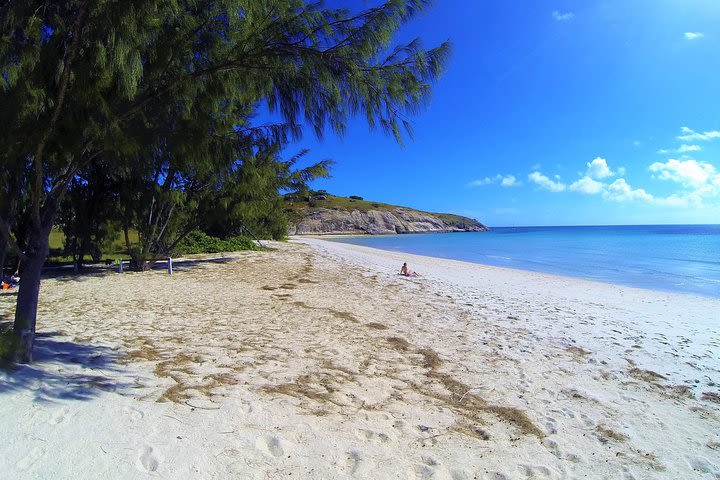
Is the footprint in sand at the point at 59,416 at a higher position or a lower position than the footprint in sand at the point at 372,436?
higher

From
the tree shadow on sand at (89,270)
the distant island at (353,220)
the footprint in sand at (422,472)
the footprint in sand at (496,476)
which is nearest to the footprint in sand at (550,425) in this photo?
the footprint in sand at (496,476)

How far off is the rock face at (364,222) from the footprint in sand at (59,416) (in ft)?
250

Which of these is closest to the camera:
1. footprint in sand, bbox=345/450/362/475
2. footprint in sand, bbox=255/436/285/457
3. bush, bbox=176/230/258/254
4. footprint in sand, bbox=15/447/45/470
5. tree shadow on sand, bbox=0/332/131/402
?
footprint in sand, bbox=15/447/45/470

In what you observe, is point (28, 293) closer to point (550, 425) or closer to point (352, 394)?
point (352, 394)

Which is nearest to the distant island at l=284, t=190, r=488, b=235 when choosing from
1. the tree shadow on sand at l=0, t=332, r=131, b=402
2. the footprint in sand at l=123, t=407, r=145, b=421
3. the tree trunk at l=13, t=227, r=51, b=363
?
the tree shadow on sand at l=0, t=332, r=131, b=402

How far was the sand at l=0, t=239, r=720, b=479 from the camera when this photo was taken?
2518 mm

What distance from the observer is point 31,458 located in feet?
7.50

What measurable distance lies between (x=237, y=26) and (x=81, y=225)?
10294mm

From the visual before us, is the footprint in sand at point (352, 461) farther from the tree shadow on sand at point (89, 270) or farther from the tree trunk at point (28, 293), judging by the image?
the tree shadow on sand at point (89, 270)

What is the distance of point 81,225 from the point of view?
1112cm

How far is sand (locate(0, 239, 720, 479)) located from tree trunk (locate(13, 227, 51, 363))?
9.2 inches

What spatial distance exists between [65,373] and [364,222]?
9534cm

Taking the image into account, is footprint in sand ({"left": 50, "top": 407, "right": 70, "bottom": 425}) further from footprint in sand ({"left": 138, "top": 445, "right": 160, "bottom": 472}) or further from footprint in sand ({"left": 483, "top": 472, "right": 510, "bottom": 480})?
footprint in sand ({"left": 483, "top": 472, "right": 510, "bottom": 480})

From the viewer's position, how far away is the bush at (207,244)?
19.0 m
